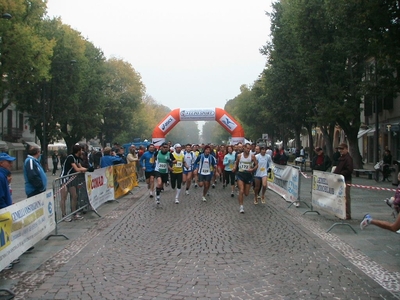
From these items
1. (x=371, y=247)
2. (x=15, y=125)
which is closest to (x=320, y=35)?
(x=371, y=247)

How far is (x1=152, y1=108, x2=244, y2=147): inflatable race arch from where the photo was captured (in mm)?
31033

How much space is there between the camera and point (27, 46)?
28656 millimetres

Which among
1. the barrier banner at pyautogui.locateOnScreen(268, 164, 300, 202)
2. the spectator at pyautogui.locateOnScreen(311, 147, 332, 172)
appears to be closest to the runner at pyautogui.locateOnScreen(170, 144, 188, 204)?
the barrier banner at pyautogui.locateOnScreen(268, 164, 300, 202)

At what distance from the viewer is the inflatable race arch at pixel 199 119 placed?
31.0 meters

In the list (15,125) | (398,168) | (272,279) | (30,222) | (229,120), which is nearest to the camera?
(272,279)

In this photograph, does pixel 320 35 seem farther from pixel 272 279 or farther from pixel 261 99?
pixel 272 279

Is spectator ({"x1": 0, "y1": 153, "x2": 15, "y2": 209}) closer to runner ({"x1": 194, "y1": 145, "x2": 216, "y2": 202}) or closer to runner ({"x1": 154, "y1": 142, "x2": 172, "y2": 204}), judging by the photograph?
runner ({"x1": 154, "y1": 142, "x2": 172, "y2": 204})

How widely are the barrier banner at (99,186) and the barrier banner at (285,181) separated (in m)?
5.33

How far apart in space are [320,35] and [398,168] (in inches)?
402

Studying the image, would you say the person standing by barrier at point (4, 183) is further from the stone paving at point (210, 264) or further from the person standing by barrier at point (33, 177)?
the person standing by barrier at point (33, 177)

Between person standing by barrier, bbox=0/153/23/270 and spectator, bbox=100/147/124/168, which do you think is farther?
spectator, bbox=100/147/124/168

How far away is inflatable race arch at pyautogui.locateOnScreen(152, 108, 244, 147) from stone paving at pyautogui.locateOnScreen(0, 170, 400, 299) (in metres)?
20.4

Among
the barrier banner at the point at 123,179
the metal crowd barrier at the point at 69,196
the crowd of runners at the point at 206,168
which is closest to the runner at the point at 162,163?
the crowd of runners at the point at 206,168

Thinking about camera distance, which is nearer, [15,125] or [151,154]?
[151,154]
